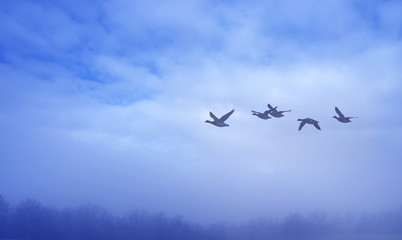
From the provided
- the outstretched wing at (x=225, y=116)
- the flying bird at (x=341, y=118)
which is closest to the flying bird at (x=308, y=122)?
the flying bird at (x=341, y=118)

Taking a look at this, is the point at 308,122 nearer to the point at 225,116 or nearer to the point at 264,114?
the point at 264,114

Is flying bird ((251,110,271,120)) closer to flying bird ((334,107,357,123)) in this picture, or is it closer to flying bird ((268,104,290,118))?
flying bird ((268,104,290,118))

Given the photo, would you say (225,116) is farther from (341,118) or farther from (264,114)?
(341,118)

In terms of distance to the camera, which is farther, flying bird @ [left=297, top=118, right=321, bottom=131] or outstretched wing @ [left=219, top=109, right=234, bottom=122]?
flying bird @ [left=297, top=118, right=321, bottom=131]

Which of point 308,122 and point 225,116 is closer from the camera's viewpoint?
point 225,116

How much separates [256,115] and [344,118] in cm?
1512

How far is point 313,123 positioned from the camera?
241 ft

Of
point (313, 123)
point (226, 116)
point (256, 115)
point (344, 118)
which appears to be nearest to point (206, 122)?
point (226, 116)

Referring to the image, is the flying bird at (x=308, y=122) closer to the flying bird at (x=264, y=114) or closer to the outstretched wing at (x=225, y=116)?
the flying bird at (x=264, y=114)

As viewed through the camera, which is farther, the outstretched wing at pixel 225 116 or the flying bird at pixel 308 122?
the flying bird at pixel 308 122

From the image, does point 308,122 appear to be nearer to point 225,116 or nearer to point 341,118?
point 341,118

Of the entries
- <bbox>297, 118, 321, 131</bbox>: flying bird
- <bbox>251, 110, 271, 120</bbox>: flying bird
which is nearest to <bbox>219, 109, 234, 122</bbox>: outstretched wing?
<bbox>251, 110, 271, 120</bbox>: flying bird

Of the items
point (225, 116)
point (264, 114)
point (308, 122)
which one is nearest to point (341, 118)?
point (308, 122)

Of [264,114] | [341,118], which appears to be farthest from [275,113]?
[341,118]
